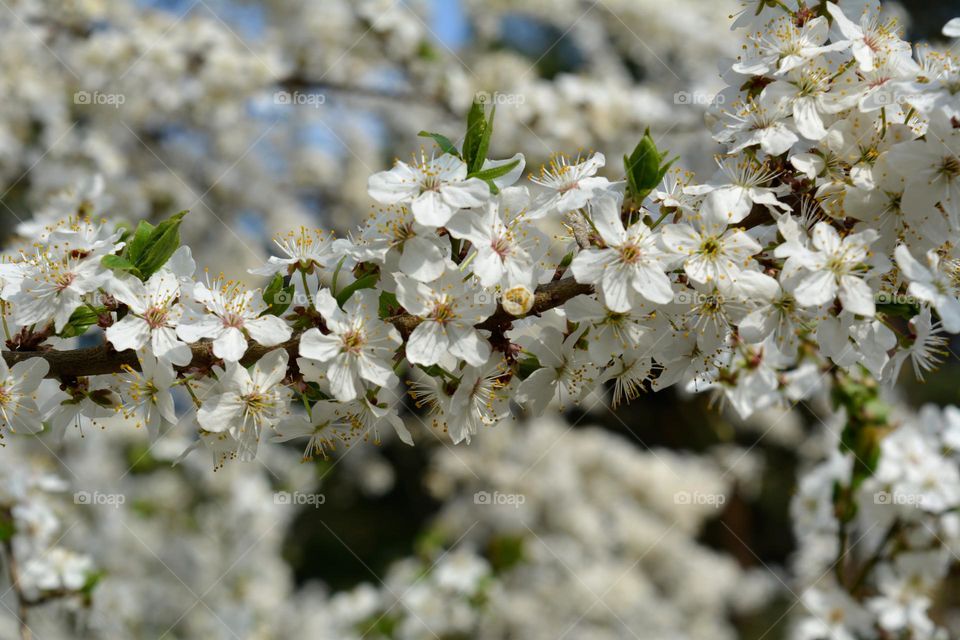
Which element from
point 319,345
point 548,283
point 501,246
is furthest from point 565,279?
point 319,345

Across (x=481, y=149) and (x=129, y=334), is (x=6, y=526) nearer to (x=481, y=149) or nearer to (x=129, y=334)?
(x=129, y=334)

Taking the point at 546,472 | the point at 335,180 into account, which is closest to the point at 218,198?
the point at 335,180

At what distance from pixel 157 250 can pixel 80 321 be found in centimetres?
15

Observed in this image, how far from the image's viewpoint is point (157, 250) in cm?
116

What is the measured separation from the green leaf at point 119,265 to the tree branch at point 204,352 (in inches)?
4.3

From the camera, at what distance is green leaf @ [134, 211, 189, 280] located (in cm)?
115

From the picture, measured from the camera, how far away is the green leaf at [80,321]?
1.16 m

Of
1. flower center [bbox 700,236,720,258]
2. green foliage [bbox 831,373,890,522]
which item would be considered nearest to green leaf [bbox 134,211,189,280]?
flower center [bbox 700,236,720,258]

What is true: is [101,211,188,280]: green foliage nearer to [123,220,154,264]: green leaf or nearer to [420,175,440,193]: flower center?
[123,220,154,264]: green leaf

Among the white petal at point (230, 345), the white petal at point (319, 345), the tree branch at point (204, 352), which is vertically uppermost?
the white petal at point (230, 345)

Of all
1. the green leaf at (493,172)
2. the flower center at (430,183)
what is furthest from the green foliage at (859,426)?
the flower center at (430,183)

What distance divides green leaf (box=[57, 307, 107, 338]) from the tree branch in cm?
3

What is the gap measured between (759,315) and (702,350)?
10 cm

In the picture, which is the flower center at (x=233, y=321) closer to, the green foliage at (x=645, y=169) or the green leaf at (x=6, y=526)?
the green foliage at (x=645, y=169)
